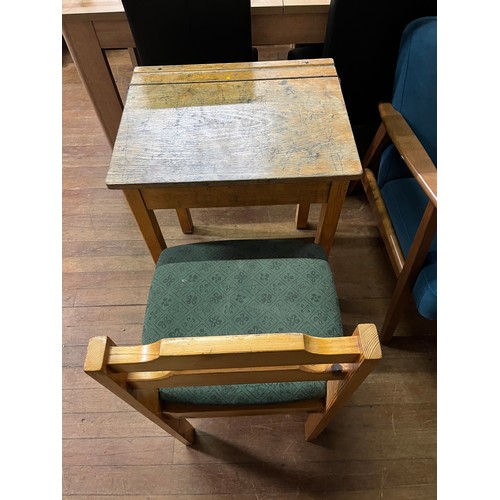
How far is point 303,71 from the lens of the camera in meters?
0.98

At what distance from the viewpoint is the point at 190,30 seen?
1.15 m

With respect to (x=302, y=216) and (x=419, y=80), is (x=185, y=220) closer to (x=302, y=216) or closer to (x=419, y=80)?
(x=302, y=216)

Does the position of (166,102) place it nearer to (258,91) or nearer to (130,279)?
(258,91)

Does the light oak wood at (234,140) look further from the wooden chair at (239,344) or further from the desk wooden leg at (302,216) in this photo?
the desk wooden leg at (302,216)

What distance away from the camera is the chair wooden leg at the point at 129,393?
45cm

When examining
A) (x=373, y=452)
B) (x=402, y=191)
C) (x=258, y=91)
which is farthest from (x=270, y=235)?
(x=373, y=452)

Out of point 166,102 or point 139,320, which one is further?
Result: point 139,320

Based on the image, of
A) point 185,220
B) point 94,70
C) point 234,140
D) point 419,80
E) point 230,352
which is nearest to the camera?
point 230,352

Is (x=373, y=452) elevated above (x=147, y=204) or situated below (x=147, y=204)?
below

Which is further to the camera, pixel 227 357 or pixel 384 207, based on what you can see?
pixel 384 207

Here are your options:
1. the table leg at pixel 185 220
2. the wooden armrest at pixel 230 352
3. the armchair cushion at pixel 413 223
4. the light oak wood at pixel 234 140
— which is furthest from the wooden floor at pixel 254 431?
the wooden armrest at pixel 230 352

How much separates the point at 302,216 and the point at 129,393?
1041 mm

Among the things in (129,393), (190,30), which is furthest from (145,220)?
(190,30)

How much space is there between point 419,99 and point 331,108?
38 centimetres
